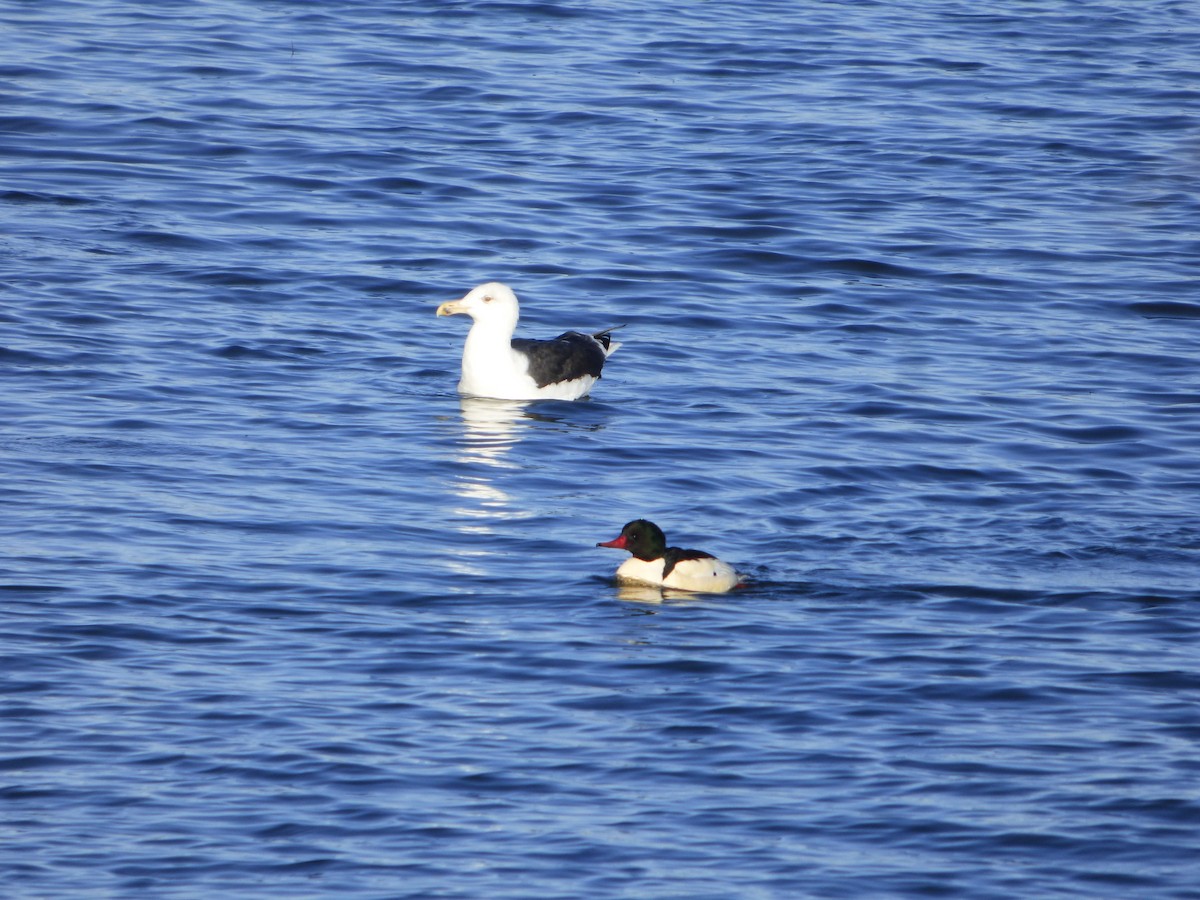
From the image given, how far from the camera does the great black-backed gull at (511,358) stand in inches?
656

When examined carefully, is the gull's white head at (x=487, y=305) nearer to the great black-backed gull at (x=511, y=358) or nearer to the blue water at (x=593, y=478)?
the great black-backed gull at (x=511, y=358)

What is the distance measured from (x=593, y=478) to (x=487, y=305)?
304 cm

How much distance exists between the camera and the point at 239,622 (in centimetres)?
1105

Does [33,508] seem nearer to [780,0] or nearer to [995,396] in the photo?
[995,396]

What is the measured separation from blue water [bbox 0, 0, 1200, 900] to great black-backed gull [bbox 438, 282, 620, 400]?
304 millimetres

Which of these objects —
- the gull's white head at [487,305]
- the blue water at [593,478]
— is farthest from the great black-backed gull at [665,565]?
the gull's white head at [487,305]

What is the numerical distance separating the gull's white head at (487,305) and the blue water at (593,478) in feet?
2.39

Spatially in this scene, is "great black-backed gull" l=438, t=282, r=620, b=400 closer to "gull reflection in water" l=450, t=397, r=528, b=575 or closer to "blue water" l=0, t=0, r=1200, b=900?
"gull reflection in water" l=450, t=397, r=528, b=575

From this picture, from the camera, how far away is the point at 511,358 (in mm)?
16750

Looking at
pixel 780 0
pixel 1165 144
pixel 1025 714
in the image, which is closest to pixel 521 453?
pixel 1025 714

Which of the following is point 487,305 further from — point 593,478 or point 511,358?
point 593,478

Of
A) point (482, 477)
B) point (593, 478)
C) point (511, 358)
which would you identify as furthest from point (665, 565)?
point (511, 358)

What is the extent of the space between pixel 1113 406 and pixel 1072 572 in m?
4.39

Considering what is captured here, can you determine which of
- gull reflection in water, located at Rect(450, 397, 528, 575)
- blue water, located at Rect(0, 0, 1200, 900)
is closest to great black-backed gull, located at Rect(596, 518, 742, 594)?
blue water, located at Rect(0, 0, 1200, 900)
